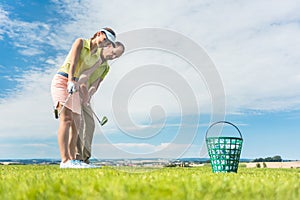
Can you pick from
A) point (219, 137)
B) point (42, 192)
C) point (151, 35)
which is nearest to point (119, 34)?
point (151, 35)

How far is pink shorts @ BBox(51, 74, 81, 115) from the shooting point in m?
6.24

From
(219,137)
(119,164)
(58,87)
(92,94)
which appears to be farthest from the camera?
(92,94)

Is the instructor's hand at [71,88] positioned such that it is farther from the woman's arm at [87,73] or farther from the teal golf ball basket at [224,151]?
the teal golf ball basket at [224,151]

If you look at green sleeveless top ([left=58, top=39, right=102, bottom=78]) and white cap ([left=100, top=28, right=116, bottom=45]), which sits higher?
white cap ([left=100, top=28, right=116, bottom=45])

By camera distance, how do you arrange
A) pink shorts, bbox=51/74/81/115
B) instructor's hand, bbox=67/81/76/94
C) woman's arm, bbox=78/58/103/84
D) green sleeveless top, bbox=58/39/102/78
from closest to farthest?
1. instructor's hand, bbox=67/81/76/94
2. pink shorts, bbox=51/74/81/115
3. green sleeveless top, bbox=58/39/102/78
4. woman's arm, bbox=78/58/103/84

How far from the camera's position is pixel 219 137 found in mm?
5516

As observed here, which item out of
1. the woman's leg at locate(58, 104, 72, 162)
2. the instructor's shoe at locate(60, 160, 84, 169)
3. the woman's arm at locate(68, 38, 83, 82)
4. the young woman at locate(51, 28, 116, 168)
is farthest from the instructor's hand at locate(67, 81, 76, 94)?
the instructor's shoe at locate(60, 160, 84, 169)

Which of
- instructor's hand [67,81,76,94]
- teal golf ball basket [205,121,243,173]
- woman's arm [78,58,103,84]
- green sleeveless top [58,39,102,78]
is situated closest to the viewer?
teal golf ball basket [205,121,243,173]

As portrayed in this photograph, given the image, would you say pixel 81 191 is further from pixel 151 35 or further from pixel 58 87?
pixel 58 87

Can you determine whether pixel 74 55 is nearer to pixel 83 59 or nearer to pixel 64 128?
pixel 83 59

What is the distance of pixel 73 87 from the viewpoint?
19.7ft

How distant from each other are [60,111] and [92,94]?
95cm

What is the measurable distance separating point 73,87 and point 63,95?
1.22 feet

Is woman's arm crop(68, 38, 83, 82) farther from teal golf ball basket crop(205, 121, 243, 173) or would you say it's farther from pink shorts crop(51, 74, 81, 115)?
teal golf ball basket crop(205, 121, 243, 173)
